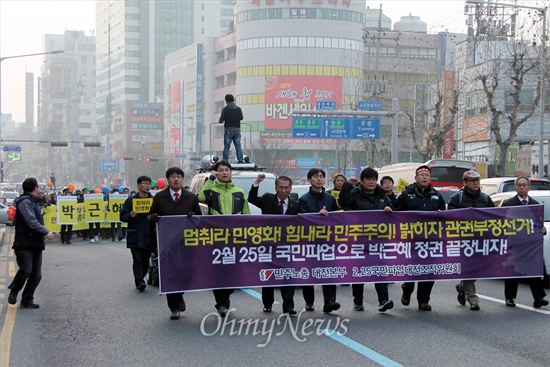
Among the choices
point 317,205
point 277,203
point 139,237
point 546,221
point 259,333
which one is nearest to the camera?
point 259,333

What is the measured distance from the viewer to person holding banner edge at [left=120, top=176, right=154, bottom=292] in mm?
12375

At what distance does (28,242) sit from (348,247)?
173 inches

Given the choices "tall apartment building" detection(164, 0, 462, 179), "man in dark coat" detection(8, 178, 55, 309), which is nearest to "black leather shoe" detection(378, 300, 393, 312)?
"man in dark coat" detection(8, 178, 55, 309)

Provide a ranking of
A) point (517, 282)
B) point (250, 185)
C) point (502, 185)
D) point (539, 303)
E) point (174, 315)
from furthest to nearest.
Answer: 1. point (502, 185)
2. point (250, 185)
3. point (517, 282)
4. point (539, 303)
5. point (174, 315)

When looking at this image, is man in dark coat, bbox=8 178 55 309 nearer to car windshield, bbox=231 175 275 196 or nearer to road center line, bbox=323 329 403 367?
road center line, bbox=323 329 403 367

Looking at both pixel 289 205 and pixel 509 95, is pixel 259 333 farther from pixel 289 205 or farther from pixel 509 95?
pixel 509 95

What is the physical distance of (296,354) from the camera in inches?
305

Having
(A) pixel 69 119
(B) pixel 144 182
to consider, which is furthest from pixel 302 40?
(A) pixel 69 119

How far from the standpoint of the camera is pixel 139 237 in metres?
12.4

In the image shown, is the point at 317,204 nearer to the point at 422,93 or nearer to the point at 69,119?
the point at 422,93

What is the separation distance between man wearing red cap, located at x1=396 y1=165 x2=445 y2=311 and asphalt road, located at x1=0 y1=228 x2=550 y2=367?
0.61ft

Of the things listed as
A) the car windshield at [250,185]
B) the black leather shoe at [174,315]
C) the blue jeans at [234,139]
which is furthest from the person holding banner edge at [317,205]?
the blue jeans at [234,139]

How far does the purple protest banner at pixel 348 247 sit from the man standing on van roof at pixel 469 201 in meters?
0.20

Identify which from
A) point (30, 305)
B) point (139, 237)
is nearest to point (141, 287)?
point (139, 237)
